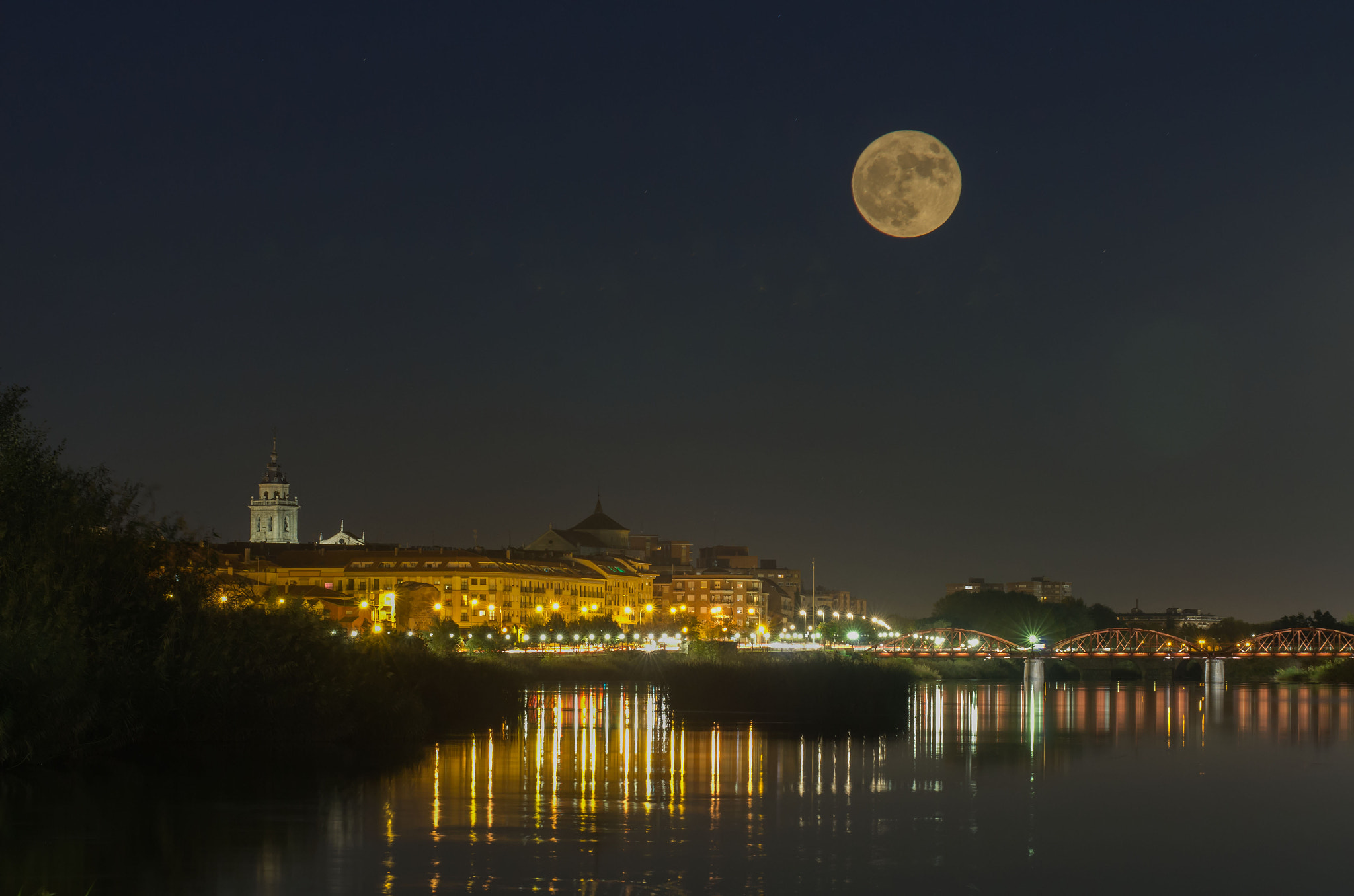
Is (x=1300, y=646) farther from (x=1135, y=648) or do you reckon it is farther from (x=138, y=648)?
(x=138, y=648)

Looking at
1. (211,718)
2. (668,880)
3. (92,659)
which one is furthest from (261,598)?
(668,880)

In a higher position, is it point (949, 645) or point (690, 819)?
point (690, 819)

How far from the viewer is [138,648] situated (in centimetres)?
3838

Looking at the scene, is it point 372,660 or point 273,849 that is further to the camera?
point 372,660

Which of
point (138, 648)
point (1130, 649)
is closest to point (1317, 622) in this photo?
point (1130, 649)

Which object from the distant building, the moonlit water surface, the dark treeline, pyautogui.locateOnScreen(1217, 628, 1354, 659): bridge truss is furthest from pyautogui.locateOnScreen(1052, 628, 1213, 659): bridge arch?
the dark treeline

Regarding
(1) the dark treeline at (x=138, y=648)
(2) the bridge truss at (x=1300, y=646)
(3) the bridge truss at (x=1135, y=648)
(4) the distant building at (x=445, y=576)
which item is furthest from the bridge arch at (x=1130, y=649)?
(1) the dark treeline at (x=138, y=648)

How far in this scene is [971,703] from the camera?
84812mm

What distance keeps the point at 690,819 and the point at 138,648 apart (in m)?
16.4

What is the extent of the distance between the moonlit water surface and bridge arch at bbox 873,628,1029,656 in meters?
102

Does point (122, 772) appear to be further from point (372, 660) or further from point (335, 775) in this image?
point (372, 660)

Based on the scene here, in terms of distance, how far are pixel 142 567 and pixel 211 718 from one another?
4.48 metres

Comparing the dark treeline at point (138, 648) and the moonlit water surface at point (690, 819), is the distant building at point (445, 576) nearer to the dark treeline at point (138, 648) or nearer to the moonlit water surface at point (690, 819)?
the dark treeline at point (138, 648)

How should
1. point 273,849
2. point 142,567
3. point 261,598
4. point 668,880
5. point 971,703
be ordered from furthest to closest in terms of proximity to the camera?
point 971,703, point 261,598, point 142,567, point 273,849, point 668,880
